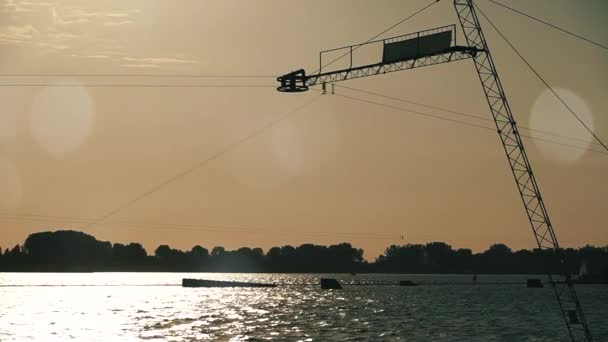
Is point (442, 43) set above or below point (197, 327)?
above

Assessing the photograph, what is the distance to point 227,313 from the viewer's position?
15700 cm

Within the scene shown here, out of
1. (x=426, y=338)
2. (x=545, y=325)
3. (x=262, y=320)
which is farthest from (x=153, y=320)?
(x=545, y=325)

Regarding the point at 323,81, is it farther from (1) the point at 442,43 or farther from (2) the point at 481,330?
(2) the point at 481,330

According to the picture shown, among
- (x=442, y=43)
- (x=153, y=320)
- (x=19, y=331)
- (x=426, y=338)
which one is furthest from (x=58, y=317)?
(x=442, y=43)

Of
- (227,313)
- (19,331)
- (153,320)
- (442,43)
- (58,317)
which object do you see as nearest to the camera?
(442,43)

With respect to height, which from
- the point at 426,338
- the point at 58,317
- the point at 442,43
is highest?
the point at 442,43

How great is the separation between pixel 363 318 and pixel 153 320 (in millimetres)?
34529

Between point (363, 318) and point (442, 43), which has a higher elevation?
point (442, 43)

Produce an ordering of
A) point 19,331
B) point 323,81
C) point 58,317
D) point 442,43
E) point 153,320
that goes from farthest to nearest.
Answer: point 58,317
point 153,320
point 19,331
point 323,81
point 442,43

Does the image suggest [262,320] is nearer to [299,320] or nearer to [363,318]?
[299,320]

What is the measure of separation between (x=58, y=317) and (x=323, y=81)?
74901 millimetres

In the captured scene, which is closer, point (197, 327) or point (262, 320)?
point (197, 327)

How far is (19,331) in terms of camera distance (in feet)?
363

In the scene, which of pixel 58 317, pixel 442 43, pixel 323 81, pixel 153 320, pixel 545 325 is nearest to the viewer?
Result: pixel 442 43
